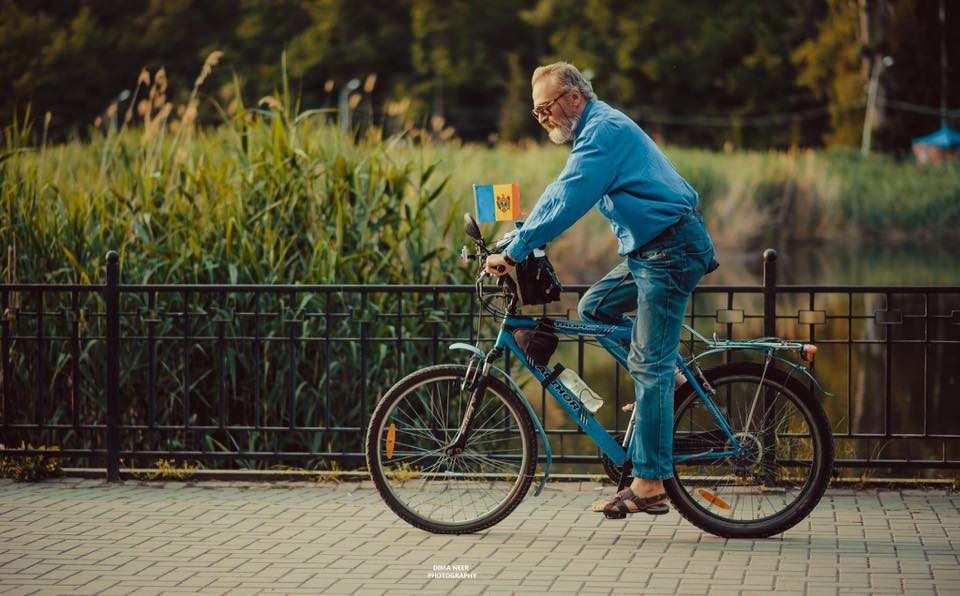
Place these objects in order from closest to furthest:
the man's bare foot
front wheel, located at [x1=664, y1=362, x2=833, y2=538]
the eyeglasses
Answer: the eyeglasses, the man's bare foot, front wheel, located at [x1=664, y1=362, x2=833, y2=538]

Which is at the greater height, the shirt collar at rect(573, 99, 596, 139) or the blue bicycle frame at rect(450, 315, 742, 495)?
the shirt collar at rect(573, 99, 596, 139)

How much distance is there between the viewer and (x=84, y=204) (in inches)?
403

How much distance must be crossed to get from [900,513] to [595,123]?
258cm

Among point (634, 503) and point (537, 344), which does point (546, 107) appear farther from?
point (634, 503)

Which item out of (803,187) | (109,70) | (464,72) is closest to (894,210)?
(803,187)

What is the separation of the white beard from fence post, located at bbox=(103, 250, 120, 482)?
10.1 ft

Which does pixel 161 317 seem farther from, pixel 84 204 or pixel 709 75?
pixel 709 75

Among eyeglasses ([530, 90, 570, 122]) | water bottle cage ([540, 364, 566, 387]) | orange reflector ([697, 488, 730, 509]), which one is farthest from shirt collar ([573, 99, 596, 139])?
orange reflector ([697, 488, 730, 509])

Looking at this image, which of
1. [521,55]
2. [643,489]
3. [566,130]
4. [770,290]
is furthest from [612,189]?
[521,55]

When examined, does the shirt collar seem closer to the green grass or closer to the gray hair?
the gray hair

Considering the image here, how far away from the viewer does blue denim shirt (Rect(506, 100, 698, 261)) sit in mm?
Answer: 5922

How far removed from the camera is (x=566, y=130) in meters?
6.09

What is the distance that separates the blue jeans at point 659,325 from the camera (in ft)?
19.7

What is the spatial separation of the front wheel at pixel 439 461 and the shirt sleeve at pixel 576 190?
0.76 metres
